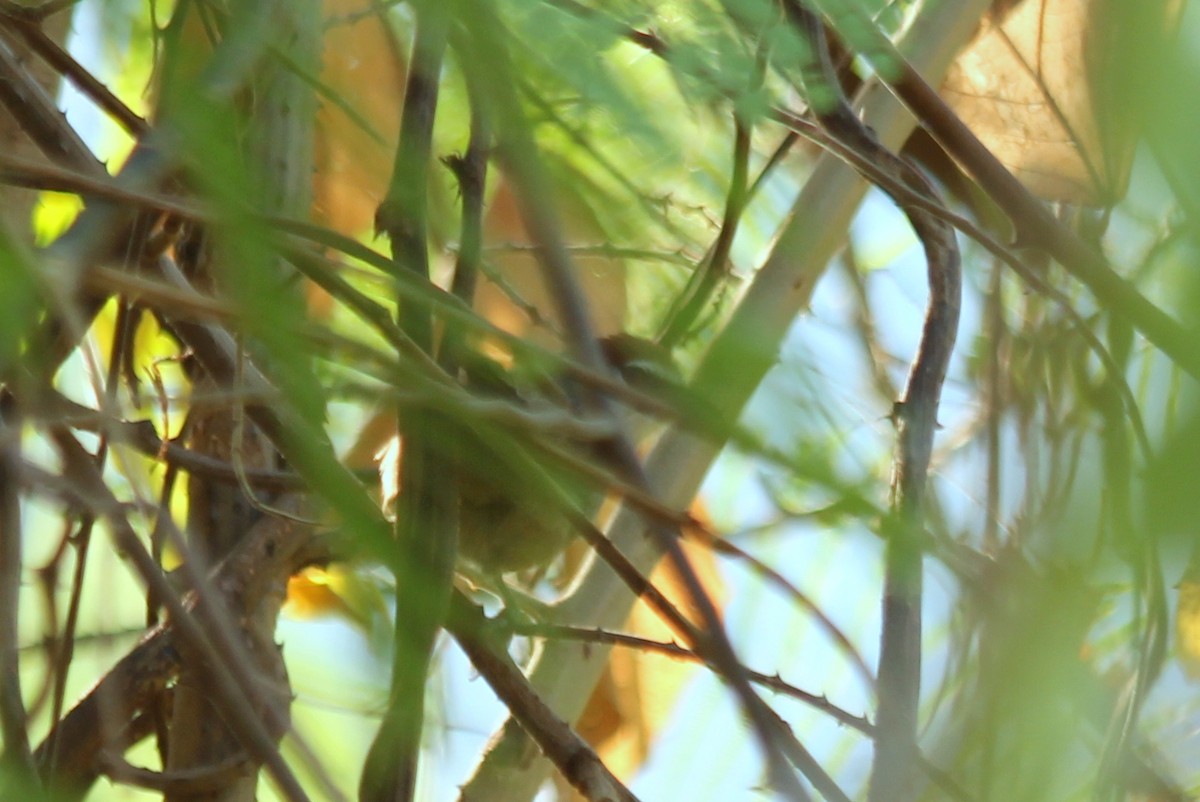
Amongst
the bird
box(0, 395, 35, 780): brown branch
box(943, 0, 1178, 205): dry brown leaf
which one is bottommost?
box(0, 395, 35, 780): brown branch

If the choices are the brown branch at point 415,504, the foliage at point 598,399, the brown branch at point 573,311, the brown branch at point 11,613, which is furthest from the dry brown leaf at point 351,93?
the brown branch at point 11,613

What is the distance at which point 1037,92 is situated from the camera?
121 cm

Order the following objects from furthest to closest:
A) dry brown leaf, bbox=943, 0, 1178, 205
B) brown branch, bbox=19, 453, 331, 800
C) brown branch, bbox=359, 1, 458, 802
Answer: brown branch, bbox=19, 453, 331, 800, dry brown leaf, bbox=943, 0, 1178, 205, brown branch, bbox=359, 1, 458, 802

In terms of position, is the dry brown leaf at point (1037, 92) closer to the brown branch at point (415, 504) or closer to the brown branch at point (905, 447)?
the brown branch at point (905, 447)

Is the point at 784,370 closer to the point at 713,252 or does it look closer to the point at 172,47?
the point at 172,47

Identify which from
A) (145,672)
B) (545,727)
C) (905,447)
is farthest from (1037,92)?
(145,672)

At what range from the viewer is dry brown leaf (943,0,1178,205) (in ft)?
2.64

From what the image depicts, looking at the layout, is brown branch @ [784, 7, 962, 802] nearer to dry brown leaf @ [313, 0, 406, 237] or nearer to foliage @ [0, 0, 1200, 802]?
foliage @ [0, 0, 1200, 802]

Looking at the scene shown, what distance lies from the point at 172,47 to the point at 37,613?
53 centimetres

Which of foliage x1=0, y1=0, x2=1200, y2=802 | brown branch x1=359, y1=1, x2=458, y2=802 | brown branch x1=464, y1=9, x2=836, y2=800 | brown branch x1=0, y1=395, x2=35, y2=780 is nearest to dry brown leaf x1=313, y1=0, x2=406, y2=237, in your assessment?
foliage x1=0, y1=0, x2=1200, y2=802

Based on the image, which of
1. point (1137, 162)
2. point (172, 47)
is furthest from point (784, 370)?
point (172, 47)

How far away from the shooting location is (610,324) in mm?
1309

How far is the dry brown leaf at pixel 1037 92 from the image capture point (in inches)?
31.7

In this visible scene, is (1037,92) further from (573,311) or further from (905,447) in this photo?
(573,311)
